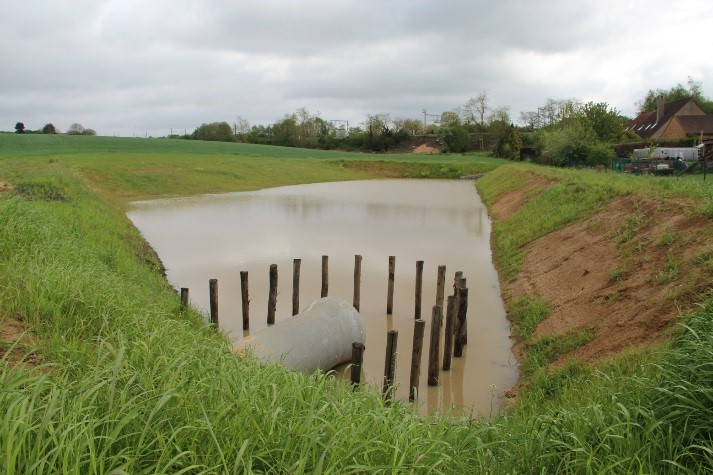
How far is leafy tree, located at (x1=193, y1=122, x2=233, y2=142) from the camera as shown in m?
Answer: 103

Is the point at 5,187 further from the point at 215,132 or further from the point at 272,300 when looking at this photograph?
the point at 215,132

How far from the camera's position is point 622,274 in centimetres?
1012

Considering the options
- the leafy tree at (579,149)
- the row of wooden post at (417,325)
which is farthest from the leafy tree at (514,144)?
the row of wooden post at (417,325)

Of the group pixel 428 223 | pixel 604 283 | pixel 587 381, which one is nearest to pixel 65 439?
pixel 587 381

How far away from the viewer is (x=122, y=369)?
3.86 meters

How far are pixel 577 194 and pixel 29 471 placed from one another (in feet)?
56.8

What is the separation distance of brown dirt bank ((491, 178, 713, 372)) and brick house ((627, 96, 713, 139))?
42551 mm

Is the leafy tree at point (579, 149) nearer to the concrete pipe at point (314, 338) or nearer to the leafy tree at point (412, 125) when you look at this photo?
the concrete pipe at point (314, 338)

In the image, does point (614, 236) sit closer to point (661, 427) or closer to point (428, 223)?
point (661, 427)

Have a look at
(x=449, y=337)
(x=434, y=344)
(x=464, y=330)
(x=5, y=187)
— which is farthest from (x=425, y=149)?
(x=434, y=344)

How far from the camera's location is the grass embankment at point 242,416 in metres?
3.08

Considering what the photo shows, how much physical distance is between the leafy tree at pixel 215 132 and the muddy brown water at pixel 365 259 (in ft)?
230

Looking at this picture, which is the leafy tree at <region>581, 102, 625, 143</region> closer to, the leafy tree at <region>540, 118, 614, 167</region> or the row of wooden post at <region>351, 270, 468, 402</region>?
the leafy tree at <region>540, 118, 614, 167</region>

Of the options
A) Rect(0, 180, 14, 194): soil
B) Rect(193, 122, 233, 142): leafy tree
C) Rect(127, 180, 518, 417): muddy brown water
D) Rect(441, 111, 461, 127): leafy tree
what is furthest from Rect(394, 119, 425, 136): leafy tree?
Rect(0, 180, 14, 194): soil
